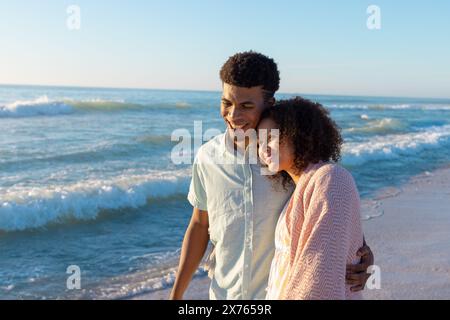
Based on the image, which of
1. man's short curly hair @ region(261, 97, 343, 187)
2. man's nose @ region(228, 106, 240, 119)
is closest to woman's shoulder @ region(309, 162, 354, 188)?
man's short curly hair @ region(261, 97, 343, 187)

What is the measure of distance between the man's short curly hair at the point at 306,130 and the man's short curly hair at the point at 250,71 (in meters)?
0.20

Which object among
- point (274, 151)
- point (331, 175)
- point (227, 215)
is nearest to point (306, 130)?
point (274, 151)

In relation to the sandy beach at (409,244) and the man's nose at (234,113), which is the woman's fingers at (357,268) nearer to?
the man's nose at (234,113)

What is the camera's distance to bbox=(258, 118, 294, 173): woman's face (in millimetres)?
2205

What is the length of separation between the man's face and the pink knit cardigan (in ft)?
1.79

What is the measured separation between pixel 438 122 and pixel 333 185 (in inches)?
1393

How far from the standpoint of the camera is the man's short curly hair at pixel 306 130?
2.18 metres

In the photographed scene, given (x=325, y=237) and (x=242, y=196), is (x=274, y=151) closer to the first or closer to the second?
(x=242, y=196)

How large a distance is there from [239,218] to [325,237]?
0.69 meters

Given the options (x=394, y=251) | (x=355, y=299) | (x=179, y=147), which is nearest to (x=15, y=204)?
(x=394, y=251)

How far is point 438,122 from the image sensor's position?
113ft

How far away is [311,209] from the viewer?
194 cm
